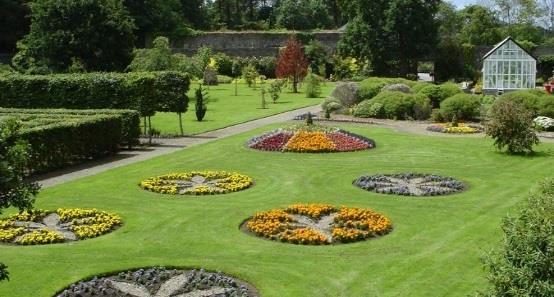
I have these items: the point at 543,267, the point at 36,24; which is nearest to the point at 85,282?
the point at 543,267

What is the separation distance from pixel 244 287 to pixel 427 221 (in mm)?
5377

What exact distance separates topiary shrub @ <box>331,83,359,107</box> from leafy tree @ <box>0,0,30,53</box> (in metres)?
38.8

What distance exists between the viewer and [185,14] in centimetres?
8688

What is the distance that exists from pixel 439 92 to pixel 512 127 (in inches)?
564

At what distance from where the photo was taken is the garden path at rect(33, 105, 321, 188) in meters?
20.0

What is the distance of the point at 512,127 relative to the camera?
74.3ft

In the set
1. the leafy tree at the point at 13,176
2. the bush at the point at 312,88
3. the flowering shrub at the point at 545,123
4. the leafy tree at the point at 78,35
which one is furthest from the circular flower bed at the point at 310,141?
the bush at the point at 312,88

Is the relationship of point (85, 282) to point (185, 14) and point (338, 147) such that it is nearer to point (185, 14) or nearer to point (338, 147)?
point (338, 147)

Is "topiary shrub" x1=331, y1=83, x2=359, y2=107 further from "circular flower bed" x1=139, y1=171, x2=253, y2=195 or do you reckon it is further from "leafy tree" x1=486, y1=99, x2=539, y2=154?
"circular flower bed" x1=139, y1=171, x2=253, y2=195

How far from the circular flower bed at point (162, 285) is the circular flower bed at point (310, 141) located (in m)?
13.3

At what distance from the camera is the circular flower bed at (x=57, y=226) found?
1338 centimetres

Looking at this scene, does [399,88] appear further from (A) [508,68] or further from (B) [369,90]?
(A) [508,68]

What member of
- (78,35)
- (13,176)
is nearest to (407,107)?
(78,35)

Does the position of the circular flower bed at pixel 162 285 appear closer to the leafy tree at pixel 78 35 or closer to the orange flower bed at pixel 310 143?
the orange flower bed at pixel 310 143
